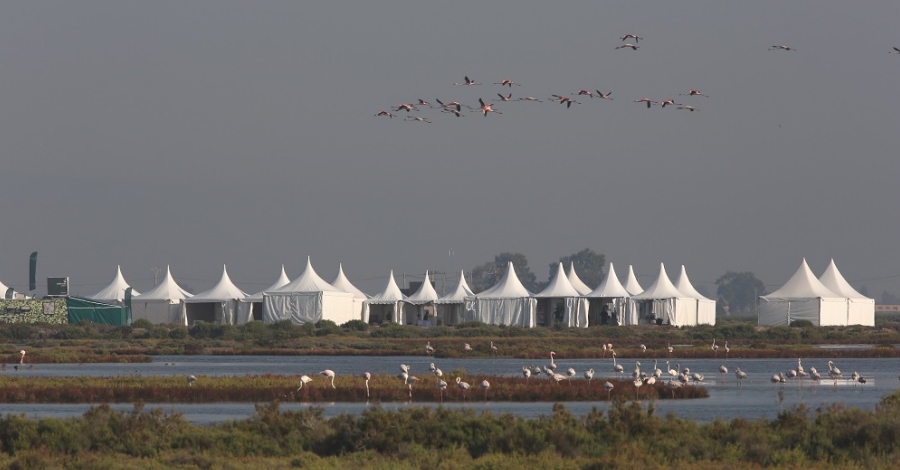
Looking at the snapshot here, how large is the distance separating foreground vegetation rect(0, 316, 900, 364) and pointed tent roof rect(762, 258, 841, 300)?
2552 millimetres

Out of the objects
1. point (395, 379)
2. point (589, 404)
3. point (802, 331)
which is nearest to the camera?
point (589, 404)

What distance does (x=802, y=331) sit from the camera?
70.1 meters

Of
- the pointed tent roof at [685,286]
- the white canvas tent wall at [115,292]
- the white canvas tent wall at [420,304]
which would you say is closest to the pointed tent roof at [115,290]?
the white canvas tent wall at [115,292]

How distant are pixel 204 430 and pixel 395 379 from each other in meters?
13.9

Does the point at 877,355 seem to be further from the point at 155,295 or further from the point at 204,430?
the point at 155,295

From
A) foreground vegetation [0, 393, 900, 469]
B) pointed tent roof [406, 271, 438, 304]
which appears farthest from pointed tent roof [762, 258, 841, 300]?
foreground vegetation [0, 393, 900, 469]

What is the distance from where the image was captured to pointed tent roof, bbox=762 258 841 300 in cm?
7675

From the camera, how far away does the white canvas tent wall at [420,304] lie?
276 feet

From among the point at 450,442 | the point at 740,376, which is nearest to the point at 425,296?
the point at 740,376

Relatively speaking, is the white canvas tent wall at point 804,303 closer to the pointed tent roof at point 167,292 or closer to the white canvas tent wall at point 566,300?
the white canvas tent wall at point 566,300

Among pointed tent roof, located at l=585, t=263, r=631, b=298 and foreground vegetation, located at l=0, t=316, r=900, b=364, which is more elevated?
pointed tent roof, located at l=585, t=263, r=631, b=298

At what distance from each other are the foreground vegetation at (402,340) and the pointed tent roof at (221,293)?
2.47 meters

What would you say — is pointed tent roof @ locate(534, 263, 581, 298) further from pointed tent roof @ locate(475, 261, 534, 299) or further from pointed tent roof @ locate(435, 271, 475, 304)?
pointed tent roof @ locate(435, 271, 475, 304)

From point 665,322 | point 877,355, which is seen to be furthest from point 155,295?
point 877,355
